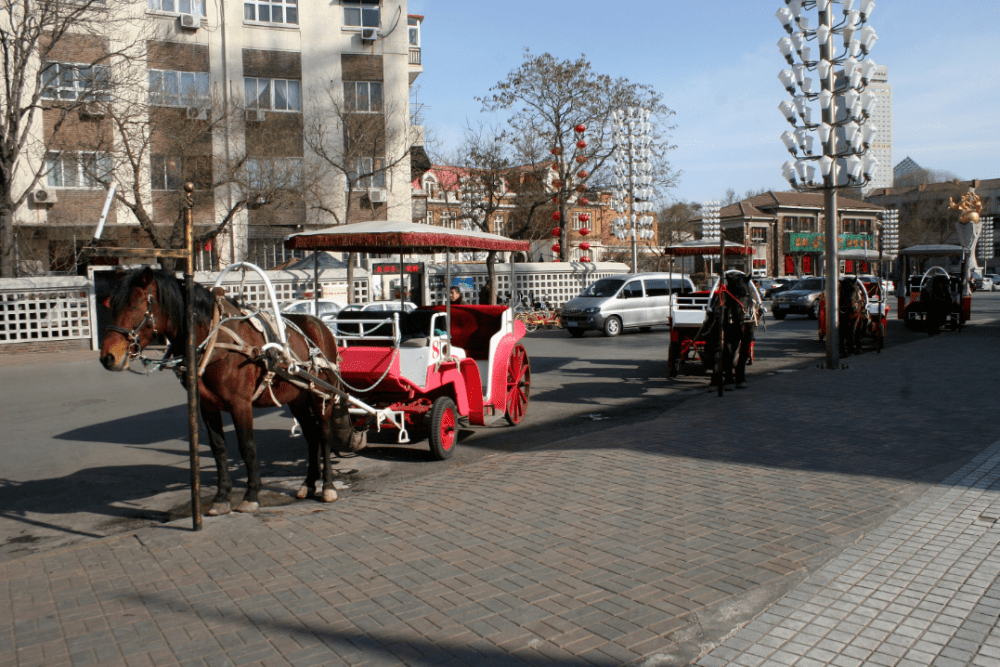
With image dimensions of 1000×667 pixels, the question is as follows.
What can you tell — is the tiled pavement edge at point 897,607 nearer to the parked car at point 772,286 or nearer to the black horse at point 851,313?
the black horse at point 851,313

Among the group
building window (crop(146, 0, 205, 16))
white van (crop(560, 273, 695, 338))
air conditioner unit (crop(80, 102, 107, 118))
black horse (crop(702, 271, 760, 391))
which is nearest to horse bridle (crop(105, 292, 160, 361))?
black horse (crop(702, 271, 760, 391))

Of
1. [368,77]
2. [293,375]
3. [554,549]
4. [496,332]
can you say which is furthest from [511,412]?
[368,77]

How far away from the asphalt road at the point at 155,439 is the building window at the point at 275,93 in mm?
17703

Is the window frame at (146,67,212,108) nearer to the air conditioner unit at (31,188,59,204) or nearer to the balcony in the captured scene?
the air conditioner unit at (31,188,59,204)

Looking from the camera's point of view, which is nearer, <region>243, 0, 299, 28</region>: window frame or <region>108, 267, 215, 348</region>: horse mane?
<region>108, 267, 215, 348</region>: horse mane

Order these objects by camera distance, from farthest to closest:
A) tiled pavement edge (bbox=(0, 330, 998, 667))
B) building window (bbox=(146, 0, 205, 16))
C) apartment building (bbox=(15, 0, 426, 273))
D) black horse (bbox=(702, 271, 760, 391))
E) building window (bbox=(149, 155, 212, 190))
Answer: building window (bbox=(146, 0, 205, 16)), building window (bbox=(149, 155, 212, 190)), apartment building (bbox=(15, 0, 426, 273)), black horse (bbox=(702, 271, 760, 391)), tiled pavement edge (bbox=(0, 330, 998, 667))

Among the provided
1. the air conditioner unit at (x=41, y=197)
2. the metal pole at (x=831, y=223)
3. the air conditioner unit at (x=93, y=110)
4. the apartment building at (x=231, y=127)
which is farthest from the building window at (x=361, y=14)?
the metal pole at (x=831, y=223)

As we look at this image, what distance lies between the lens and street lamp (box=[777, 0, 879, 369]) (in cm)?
1436

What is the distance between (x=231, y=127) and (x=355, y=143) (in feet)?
15.0

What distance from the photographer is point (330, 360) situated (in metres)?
7.11

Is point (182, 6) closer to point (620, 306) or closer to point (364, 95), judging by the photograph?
point (364, 95)

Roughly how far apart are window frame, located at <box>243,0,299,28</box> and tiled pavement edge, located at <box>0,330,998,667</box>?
98.5 ft

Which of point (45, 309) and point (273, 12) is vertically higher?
point (273, 12)

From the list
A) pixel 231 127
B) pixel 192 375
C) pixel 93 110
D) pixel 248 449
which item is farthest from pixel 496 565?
pixel 231 127
